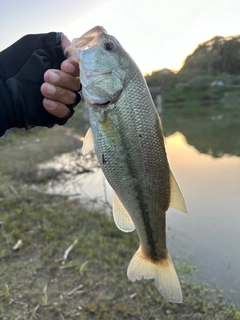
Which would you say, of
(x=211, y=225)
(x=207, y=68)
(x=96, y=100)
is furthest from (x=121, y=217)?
(x=207, y=68)

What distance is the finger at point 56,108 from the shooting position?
237 cm

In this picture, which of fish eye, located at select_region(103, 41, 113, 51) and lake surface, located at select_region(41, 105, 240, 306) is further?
lake surface, located at select_region(41, 105, 240, 306)

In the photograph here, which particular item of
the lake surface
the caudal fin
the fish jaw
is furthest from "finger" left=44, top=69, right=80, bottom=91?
the lake surface

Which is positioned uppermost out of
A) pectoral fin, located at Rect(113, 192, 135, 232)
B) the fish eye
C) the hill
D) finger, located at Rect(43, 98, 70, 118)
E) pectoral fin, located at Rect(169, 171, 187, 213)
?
the fish eye

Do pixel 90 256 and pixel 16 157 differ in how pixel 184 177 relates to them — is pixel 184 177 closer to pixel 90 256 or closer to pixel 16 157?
pixel 90 256

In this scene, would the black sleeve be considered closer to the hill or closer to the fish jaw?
the fish jaw

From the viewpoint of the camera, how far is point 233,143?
1702cm

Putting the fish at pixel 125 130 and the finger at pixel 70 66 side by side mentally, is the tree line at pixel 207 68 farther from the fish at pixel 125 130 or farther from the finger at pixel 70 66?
the fish at pixel 125 130

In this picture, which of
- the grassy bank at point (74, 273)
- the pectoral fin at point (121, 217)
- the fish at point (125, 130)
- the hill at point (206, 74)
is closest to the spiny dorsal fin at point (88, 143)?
the fish at point (125, 130)

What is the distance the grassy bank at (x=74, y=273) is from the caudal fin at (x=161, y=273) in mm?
2114

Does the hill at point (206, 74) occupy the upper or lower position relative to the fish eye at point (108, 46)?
lower

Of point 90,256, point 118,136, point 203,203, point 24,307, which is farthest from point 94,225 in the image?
point 118,136

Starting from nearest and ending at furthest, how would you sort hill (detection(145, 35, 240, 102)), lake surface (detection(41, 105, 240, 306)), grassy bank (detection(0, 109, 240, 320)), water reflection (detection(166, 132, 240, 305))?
grassy bank (detection(0, 109, 240, 320)) < water reflection (detection(166, 132, 240, 305)) < lake surface (detection(41, 105, 240, 306)) < hill (detection(145, 35, 240, 102))

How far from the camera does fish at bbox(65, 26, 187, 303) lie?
1.89m
